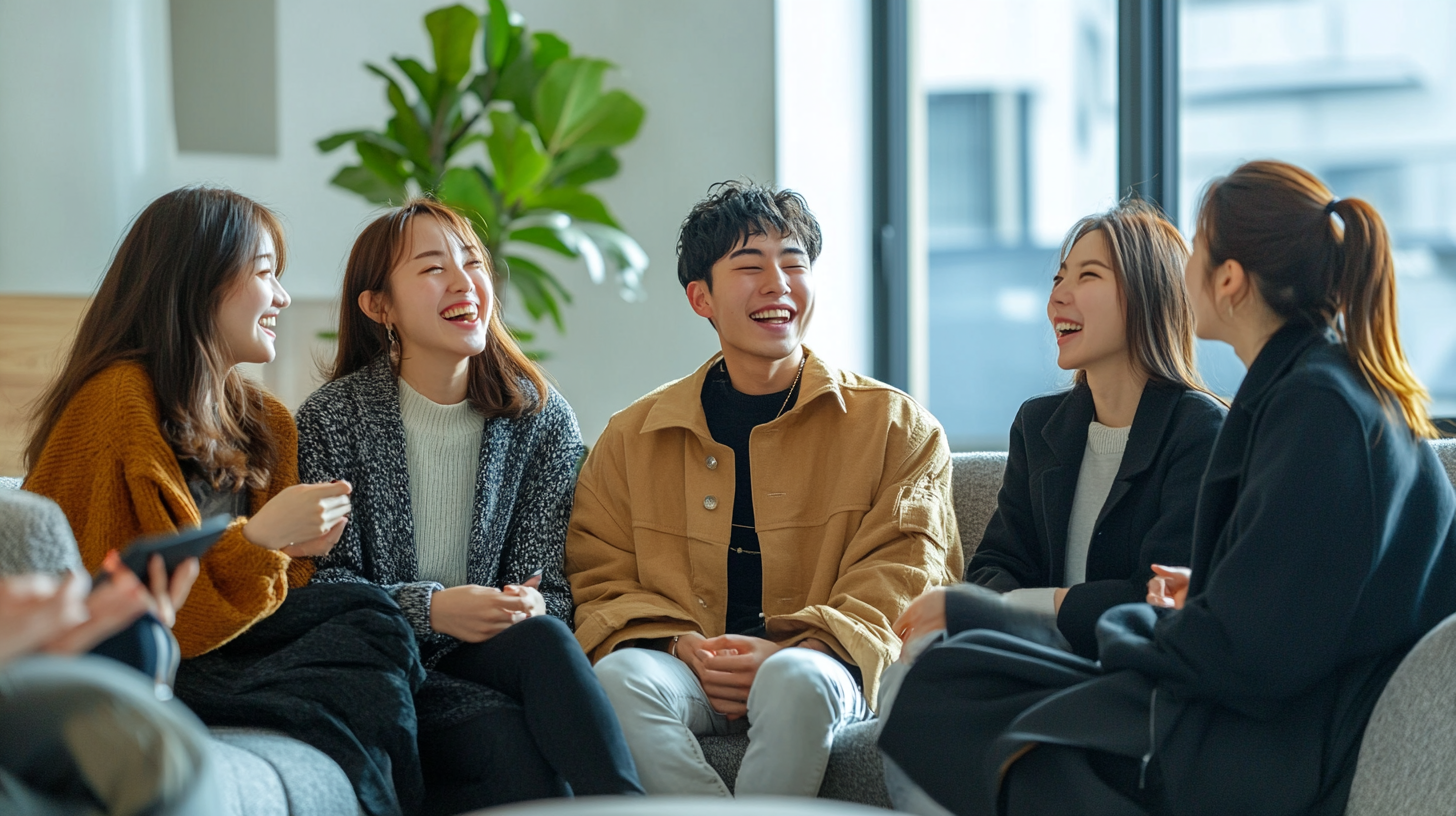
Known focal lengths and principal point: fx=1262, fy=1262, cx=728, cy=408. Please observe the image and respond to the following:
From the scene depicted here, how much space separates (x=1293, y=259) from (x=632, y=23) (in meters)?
2.79

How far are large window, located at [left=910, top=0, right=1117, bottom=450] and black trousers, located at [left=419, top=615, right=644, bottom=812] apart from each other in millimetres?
2329

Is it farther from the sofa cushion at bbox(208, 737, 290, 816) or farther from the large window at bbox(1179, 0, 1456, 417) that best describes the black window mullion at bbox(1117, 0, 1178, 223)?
the sofa cushion at bbox(208, 737, 290, 816)

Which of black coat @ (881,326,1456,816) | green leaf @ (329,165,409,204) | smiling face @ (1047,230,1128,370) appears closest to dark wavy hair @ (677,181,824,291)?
smiling face @ (1047,230,1128,370)

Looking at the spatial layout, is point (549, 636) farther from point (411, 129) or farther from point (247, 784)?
point (411, 129)

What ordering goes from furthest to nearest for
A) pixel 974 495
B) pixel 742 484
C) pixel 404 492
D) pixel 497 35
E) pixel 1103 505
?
pixel 497 35
pixel 974 495
pixel 742 484
pixel 404 492
pixel 1103 505

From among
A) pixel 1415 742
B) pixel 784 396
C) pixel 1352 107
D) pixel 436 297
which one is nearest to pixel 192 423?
pixel 436 297

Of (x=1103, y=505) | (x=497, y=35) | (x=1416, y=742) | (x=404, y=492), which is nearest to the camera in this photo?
(x=1416, y=742)

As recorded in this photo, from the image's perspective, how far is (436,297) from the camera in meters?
2.07

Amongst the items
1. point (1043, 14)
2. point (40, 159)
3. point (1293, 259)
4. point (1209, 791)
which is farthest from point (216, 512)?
point (1043, 14)

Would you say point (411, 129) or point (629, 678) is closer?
point (629, 678)

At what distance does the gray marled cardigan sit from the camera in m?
1.97

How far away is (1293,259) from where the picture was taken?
4.93ft

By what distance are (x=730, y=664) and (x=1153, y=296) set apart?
2.80ft

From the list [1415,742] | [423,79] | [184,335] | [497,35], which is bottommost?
[1415,742]
